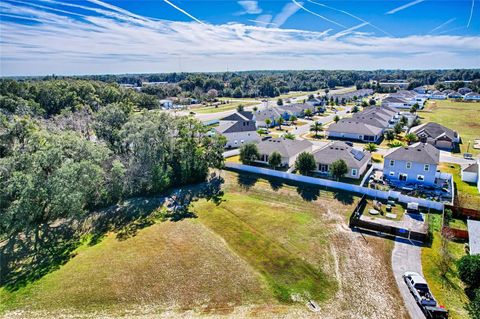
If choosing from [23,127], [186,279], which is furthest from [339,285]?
[23,127]

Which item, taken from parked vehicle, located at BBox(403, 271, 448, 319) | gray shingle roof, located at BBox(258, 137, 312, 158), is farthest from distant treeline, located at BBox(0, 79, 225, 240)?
parked vehicle, located at BBox(403, 271, 448, 319)

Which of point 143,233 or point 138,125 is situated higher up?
point 138,125

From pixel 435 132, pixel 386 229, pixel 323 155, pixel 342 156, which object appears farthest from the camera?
pixel 435 132

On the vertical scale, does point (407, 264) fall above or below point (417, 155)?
below

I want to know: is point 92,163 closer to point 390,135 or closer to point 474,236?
point 474,236

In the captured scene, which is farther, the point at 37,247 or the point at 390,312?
the point at 37,247

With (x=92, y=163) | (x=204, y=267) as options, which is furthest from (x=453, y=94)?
(x=92, y=163)

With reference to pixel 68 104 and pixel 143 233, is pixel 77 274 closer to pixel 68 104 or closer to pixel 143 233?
pixel 143 233
